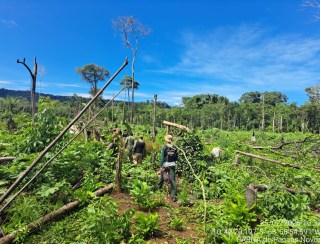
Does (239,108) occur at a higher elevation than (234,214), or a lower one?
higher

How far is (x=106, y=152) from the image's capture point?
9148 millimetres

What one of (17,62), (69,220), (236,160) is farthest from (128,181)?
(17,62)

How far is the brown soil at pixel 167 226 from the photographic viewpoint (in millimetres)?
4891

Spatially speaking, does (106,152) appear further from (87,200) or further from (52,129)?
(87,200)

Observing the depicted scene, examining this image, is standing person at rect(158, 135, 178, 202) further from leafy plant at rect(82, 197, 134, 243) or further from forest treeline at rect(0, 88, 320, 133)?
forest treeline at rect(0, 88, 320, 133)

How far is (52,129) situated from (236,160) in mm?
7065

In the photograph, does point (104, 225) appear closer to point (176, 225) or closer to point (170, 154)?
point (176, 225)

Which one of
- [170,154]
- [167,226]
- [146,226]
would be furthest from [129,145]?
[146,226]

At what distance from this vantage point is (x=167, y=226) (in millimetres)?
5426

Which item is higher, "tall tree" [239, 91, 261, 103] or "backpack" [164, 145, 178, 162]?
"tall tree" [239, 91, 261, 103]

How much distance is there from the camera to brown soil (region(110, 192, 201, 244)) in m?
4.89

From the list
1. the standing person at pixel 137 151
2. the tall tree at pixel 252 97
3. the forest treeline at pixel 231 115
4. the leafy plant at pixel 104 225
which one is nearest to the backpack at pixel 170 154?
the leafy plant at pixel 104 225

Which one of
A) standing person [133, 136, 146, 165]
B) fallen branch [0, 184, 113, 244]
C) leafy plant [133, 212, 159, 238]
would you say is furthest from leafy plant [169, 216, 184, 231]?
standing person [133, 136, 146, 165]

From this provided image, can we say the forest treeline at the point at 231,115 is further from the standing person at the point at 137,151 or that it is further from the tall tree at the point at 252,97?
the tall tree at the point at 252,97
